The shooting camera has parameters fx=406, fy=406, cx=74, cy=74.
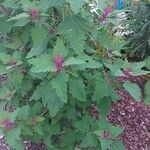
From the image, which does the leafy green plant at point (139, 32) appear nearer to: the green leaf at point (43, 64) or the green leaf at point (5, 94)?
the green leaf at point (5, 94)

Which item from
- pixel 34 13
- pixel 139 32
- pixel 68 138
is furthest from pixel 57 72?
pixel 139 32

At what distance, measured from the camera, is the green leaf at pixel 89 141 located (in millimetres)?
2709

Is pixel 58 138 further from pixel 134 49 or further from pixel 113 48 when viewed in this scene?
pixel 134 49

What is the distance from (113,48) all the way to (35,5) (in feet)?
2.17

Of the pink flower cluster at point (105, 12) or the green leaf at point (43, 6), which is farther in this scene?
the pink flower cluster at point (105, 12)

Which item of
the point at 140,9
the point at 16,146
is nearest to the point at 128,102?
the point at 140,9

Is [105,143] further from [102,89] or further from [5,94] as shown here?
[5,94]

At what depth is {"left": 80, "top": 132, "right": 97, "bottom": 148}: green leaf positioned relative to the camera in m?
2.71

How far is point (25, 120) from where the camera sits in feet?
8.34

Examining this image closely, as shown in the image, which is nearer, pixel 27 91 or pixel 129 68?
pixel 129 68

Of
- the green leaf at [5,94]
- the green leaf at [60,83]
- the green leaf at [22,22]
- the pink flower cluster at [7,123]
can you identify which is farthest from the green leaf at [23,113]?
the green leaf at [22,22]

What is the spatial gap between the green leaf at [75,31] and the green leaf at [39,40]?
15cm

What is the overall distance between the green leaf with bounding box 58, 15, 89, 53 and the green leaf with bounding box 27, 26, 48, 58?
0.50 ft

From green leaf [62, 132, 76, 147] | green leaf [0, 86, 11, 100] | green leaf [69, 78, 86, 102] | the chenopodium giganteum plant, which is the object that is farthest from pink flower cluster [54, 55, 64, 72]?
green leaf [62, 132, 76, 147]
